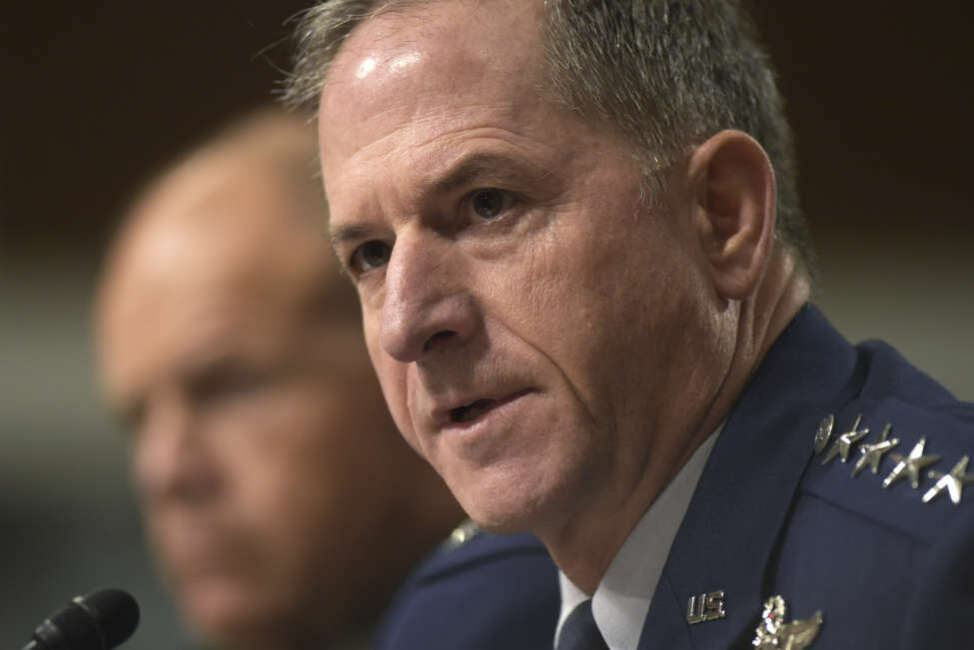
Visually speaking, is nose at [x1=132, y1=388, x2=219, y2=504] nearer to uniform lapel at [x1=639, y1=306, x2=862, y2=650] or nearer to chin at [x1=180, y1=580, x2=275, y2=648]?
chin at [x1=180, y1=580, x2=275, y2=648]

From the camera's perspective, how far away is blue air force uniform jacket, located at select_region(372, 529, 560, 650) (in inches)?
88.8

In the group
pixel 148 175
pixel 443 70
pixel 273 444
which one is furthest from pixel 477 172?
pixel 148 175

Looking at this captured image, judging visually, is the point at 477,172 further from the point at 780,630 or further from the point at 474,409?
the point at 780,630

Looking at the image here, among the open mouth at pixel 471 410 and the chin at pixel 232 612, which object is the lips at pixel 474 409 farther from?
the chin at pixel 232 612

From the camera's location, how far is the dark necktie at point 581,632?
1.83 meters

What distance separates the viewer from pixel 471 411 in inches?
67.3

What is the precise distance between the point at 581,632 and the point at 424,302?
0.55 meters

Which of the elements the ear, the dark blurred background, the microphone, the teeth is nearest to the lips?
the teeth

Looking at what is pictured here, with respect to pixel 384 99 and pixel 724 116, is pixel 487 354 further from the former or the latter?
pixel 724 116

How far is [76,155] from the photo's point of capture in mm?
4516

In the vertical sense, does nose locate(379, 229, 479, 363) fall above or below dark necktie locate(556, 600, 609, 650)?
above

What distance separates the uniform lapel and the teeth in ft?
0.97

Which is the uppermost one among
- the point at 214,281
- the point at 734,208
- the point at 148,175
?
the point at 148,175

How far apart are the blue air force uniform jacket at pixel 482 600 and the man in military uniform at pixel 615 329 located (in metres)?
0.47
